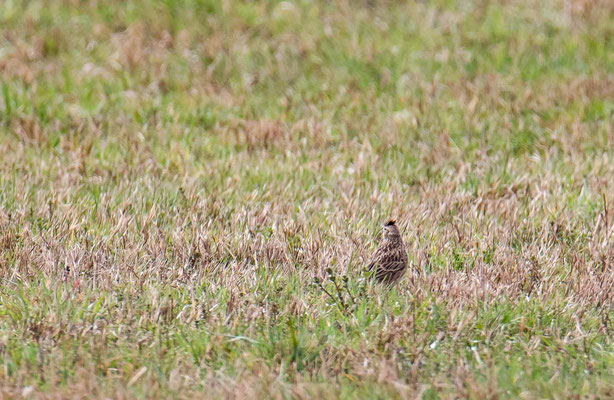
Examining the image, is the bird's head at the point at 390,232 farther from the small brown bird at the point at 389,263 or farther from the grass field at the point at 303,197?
the grass field at the point at 303,197

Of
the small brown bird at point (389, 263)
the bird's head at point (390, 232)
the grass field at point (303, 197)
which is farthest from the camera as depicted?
the bird's head at point (390, 232)

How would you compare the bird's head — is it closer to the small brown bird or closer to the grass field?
the small brown bird

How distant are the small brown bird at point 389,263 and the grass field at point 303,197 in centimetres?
9

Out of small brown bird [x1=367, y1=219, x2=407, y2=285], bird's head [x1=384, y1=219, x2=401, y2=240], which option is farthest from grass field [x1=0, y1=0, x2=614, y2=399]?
bird's head [x1=384, y1=219, x2=401, y2=240]

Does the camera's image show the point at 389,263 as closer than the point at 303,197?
Yes

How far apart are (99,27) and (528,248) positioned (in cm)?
660

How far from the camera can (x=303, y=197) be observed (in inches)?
255

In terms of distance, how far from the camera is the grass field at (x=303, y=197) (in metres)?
3.92

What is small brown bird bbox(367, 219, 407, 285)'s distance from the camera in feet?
15.2

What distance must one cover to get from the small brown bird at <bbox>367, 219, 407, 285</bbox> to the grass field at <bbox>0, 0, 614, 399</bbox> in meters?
0.09

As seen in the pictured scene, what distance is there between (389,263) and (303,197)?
6.26 feet

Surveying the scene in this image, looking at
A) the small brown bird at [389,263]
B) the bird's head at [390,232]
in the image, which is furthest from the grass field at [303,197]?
the bird's head at [390,232]

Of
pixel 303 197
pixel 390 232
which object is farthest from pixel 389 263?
pixel 303 197

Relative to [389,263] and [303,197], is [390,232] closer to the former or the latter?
[389,263]
